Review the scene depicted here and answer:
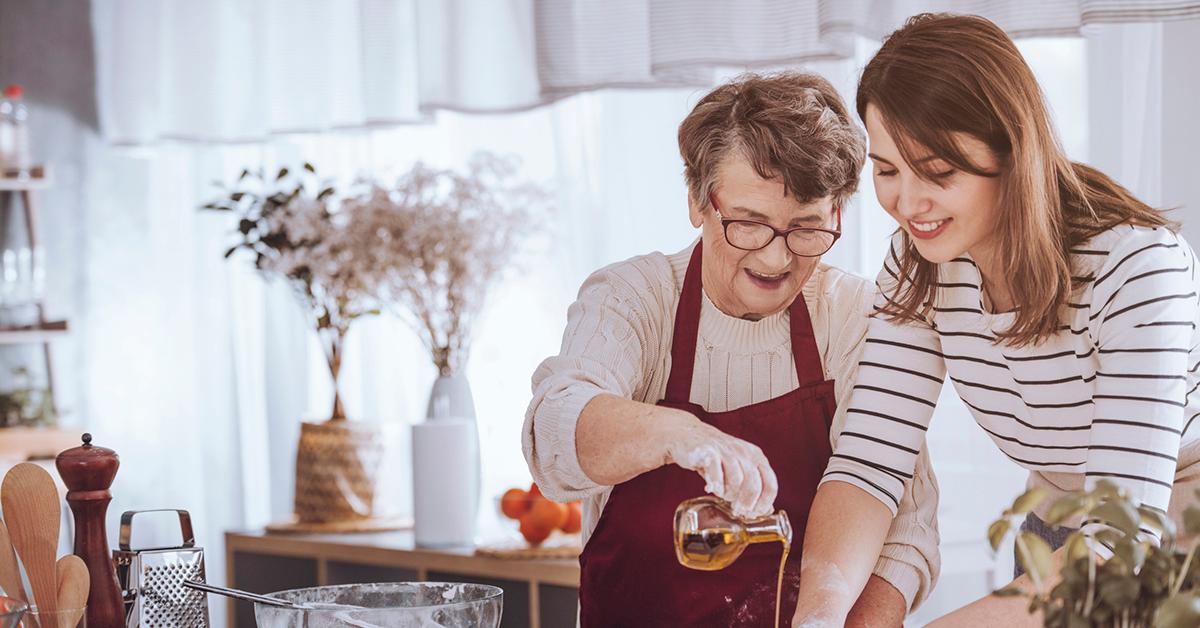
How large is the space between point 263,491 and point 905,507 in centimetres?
265

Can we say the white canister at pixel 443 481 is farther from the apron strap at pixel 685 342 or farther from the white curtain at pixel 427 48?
the apron strap at pixel 685 342

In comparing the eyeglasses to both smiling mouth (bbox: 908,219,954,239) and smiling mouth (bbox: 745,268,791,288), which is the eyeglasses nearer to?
smiling mouth (bbox: 745,268,791,288)

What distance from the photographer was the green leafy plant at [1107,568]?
0.74 meters

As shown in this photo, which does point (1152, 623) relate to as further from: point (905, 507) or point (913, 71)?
point (905, 507)

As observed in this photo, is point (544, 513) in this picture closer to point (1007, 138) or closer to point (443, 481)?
point (443, 481)

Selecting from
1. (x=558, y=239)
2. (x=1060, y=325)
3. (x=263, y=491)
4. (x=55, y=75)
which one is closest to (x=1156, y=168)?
(x=1060, y=325)

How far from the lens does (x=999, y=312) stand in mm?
1380

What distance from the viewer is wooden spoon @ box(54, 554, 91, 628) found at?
1.19 meters

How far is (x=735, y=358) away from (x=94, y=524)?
769mm

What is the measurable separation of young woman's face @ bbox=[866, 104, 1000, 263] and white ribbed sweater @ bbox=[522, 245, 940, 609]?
1.08ft

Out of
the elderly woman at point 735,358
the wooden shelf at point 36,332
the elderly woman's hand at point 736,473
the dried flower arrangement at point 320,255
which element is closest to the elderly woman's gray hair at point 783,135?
the elderly woman at point 735,358

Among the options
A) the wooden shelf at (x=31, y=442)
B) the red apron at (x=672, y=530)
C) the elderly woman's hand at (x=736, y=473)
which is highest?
the elderly woman's hand at (x=736, y=473)

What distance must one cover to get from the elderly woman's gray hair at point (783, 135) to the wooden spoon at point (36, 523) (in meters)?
0.80

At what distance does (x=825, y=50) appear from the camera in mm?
2266
